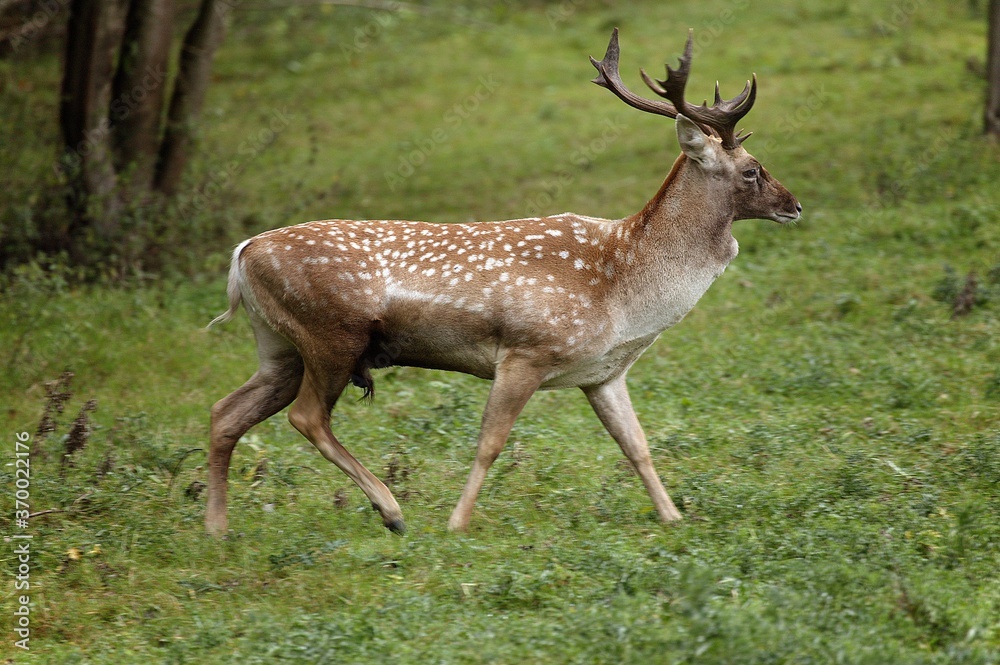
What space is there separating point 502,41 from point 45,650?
A: 15972 millimetres

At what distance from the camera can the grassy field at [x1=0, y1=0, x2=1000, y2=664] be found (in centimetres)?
490

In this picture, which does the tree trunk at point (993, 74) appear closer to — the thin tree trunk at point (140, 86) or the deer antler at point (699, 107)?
the deer antler at point (699, 107)

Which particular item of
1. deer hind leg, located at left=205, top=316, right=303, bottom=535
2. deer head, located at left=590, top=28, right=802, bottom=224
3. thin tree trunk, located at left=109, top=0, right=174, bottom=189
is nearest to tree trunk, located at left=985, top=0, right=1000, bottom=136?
deer head, located at left=590, top=28, right=802, bottom=224

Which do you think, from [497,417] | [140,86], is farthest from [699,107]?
[140,86]

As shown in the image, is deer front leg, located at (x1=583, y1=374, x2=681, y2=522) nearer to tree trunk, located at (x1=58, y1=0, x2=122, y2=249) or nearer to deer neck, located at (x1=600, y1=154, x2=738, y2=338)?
deer neck, located at (x1=600, y1=154, x2=738, y2=338)

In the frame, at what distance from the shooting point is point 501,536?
6.02 metres

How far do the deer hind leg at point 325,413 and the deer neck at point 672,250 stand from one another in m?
1.52

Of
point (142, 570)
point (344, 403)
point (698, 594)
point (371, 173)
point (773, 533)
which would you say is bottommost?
point (371, 173)

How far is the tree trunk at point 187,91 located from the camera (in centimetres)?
1171

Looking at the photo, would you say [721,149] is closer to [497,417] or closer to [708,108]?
[708,108]

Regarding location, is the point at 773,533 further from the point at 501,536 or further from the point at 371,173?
the point at 371,173

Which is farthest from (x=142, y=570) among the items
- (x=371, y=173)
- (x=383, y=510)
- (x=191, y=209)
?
(x=371, y=173)

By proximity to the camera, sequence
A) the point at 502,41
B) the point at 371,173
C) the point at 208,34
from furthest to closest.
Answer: the point at 502,41 < the point at 371,173 < the point at 208,34

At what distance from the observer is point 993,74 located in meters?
13.0
